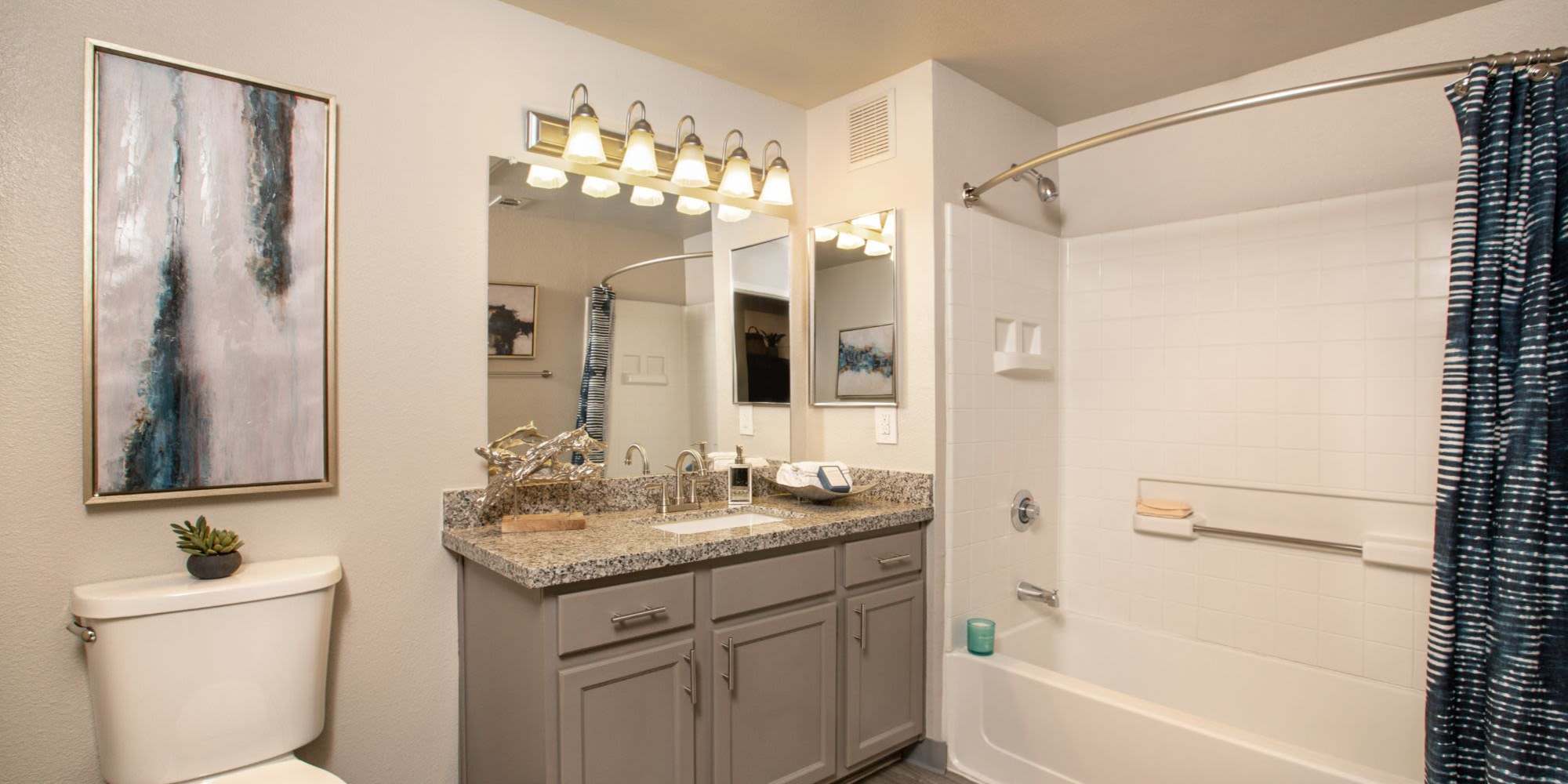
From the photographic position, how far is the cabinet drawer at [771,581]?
1.97 metres

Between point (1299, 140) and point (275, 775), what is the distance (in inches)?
136

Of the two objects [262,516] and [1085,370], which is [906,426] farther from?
[262,516]

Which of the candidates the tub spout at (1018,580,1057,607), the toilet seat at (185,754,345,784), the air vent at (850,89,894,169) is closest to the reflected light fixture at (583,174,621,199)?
the air vent at (850,89,894,169)

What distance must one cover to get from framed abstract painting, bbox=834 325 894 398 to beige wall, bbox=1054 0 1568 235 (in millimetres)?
1123

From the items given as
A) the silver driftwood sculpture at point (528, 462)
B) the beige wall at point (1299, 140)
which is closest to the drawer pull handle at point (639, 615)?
the silver driftwood sculpture at point (528, 462)

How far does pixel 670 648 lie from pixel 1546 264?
2091 millimetres

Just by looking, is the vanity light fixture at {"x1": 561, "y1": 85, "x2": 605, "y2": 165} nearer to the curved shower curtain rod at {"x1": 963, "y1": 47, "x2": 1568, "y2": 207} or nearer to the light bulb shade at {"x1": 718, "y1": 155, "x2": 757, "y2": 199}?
the light bulb shade at {"x1": 718, "y1": 155, "x2": 757, "y2": 199}

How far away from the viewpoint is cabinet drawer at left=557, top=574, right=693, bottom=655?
5.47ft

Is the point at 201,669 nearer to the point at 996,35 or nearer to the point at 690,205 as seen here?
the point at 690,205

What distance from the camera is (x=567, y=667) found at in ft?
5.48

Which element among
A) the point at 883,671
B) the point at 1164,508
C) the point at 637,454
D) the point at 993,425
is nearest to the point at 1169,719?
the point at 883,671

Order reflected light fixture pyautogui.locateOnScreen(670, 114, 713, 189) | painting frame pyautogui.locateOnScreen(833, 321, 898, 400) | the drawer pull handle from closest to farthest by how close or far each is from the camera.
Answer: the drawer pull handle → reflected light fixture pyautogui.locateOnScreen(670, 114, 713, 189) → painting frame pyautogui.locateOnScreen(833, 321, 898, 400)

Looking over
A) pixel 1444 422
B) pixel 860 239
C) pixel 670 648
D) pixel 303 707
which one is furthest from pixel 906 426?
pixel 303 707

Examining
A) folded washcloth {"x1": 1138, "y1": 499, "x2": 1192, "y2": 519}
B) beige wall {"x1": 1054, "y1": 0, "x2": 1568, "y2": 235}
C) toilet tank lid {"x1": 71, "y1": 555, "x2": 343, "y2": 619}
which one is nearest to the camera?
toilet tank lid {"x1": 71, "y1": 555, "x2": 343, "y2": 619}
